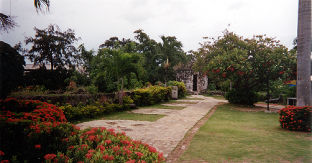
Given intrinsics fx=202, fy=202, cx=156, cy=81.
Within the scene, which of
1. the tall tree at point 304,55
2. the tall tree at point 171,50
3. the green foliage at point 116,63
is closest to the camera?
the tall tree at point 304,55

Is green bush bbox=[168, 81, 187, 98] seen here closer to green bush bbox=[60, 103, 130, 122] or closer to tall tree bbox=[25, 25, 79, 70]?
green bush bbox=[60, 103, 130, 122]

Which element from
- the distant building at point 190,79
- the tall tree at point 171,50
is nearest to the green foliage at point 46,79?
the distant building at point 190,79

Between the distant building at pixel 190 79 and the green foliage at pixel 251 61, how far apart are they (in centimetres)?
1273

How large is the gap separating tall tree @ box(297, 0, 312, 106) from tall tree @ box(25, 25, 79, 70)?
65.6 ft

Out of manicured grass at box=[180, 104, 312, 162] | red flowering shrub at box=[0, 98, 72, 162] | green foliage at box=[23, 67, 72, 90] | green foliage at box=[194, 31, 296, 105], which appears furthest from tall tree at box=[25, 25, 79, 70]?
red flowering shrub at box=[0, 98, 72, 162]

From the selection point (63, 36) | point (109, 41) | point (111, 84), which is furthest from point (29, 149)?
point (109, 41)

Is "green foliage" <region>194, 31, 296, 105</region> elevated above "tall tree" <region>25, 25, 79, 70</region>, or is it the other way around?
"tall tree" <region>25, 25, 79, 70</region>

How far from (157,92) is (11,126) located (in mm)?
13358

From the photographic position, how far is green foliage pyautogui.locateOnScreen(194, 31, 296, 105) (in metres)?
12.4

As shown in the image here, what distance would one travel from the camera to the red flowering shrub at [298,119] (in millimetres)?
6578

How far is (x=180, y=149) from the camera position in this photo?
14.9 feet

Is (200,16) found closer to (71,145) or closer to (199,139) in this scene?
(199,139)

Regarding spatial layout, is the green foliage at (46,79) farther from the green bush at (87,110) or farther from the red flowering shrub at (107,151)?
the red flowering shrub at (107,151)

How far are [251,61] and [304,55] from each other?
6913 mm
